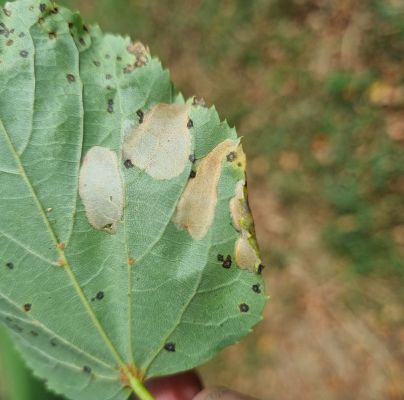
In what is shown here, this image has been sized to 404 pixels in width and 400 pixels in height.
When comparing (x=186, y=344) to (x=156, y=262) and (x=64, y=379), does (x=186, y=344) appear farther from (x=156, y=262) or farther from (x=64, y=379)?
(x=64, y=379)

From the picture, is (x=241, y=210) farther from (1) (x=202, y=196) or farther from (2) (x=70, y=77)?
(2) (x=70, y=77)

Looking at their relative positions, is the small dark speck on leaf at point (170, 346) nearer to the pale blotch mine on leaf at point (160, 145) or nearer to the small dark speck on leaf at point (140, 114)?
the pale blotch mine on leaf at point (160, 145)

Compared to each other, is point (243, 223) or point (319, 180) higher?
point (319, 180)

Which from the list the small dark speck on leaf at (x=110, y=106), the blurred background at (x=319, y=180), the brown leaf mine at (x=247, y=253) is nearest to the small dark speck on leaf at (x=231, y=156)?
the brown leaf mine at (x=247, y=253)

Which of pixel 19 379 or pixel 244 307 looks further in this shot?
pixel 19 379

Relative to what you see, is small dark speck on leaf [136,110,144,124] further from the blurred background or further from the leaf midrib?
the blurred background

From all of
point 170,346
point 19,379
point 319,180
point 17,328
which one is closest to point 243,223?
point 170,346
